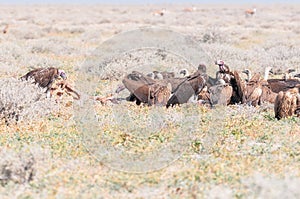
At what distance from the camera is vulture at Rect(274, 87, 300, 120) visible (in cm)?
986

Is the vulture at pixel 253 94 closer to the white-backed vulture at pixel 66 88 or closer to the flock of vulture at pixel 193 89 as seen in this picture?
the flock of vulture at pixel 193 89

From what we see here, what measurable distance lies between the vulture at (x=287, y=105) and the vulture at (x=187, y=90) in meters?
1.88

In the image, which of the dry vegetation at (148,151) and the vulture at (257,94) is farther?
the vulture at (257,94)

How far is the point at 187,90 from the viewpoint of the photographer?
11.4 metres

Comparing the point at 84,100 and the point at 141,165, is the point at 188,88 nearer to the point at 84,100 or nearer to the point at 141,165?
the point at 84,100

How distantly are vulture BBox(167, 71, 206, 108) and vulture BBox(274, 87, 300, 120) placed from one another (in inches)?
73.9

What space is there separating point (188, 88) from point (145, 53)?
772 centimetres

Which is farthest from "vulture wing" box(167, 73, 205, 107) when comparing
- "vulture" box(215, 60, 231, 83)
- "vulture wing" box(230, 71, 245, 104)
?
"vulture wing" box(230, 71, 245, 104)

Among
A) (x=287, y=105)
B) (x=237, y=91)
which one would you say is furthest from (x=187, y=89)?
(x=287, y=105)

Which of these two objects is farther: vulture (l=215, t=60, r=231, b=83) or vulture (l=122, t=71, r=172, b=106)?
vulture (l=215, t=60, r=231, b=83)

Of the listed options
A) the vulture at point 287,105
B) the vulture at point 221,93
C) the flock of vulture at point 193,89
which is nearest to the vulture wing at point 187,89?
the flock of vulture at point 193,89

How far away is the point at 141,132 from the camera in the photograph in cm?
884

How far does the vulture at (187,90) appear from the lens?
11167 millimetres

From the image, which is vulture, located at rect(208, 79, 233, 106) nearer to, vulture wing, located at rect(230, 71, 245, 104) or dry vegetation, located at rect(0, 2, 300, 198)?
vulture wing, located at rect(230, 71, 245, 104)
